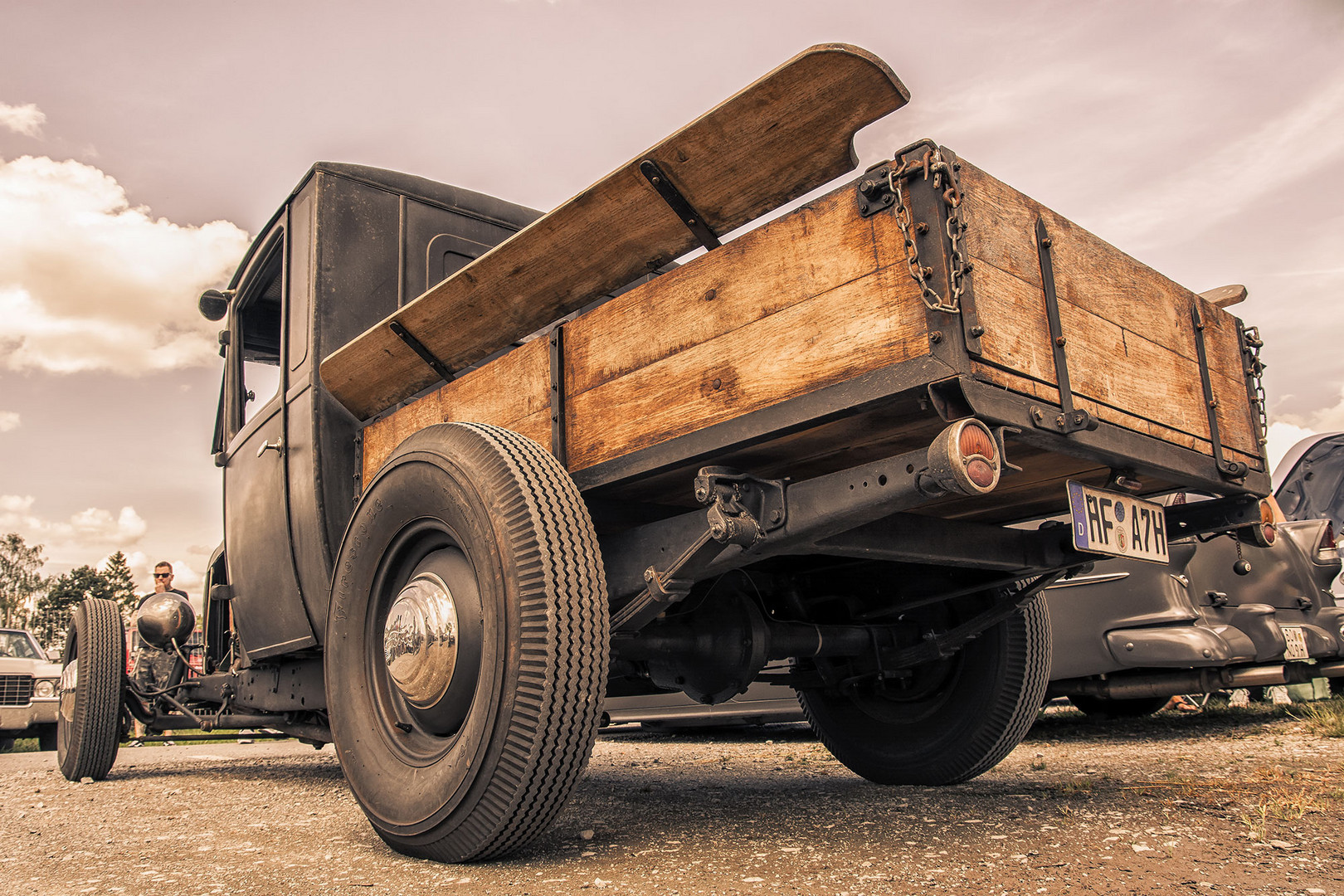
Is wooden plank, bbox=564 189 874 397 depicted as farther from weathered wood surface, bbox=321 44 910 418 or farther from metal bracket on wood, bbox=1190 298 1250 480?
metal bracket on wood, bbox=1190 298 1250 480

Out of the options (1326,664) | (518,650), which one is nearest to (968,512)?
(518,650)

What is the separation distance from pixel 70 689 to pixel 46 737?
572 centimetres

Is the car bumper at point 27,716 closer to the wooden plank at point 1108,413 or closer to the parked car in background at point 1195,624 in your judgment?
the parked car in background at point 1195,624

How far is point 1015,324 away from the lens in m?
1.96

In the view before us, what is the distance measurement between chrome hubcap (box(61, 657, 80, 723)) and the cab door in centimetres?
129

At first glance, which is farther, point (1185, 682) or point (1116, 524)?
point (1185, 682)

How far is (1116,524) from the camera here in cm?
232

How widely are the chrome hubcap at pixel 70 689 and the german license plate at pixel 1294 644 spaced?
21.7 ft

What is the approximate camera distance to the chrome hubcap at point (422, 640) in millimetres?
2346

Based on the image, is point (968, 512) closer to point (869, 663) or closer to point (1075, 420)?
point (869, 663)

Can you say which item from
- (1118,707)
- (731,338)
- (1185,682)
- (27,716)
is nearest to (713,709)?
(1185,682)

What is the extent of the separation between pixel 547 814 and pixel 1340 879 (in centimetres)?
167

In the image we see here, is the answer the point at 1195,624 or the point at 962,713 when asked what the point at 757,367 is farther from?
the point at 1195,624

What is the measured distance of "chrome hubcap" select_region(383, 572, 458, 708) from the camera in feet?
7.70
